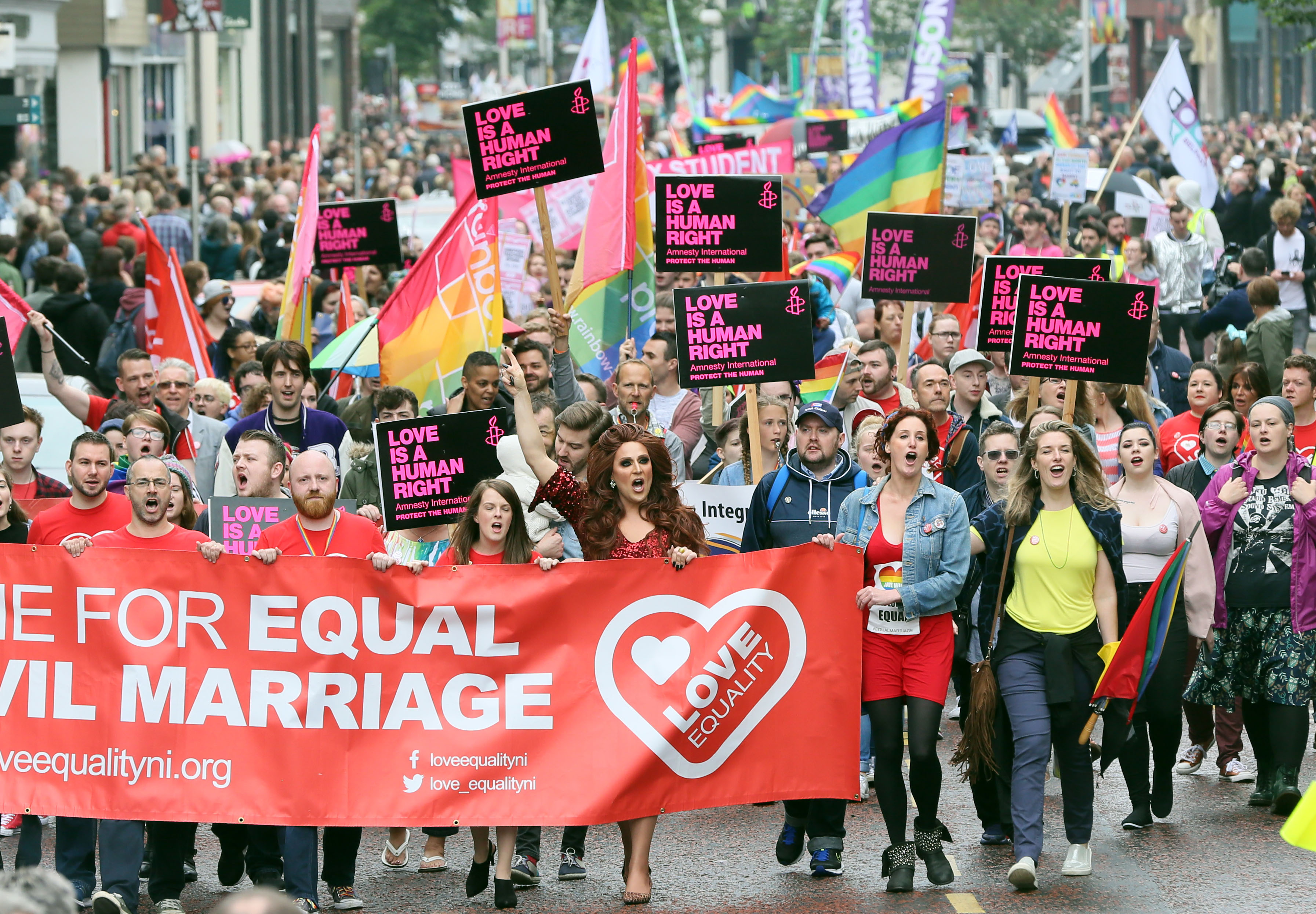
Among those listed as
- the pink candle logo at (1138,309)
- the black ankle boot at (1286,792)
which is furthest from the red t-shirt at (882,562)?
the pink candle logo at (1138,309)

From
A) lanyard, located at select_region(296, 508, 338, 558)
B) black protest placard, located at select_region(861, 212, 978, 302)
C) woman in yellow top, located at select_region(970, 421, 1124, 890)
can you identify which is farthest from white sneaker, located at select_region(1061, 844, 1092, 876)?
black protest placard, located at select_region(861, 212, 978, 302)

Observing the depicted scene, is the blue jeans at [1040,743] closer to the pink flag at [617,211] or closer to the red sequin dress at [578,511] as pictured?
the red sequin dress at [578,511]

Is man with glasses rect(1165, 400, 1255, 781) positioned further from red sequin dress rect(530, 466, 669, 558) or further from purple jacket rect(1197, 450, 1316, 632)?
red sequin dress rect(530, 466, 669, 558)

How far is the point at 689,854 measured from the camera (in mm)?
7961

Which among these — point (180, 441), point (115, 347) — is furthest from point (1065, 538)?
point (115, 347)

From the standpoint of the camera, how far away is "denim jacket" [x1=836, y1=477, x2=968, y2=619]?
7301mm

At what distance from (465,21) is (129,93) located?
1372 inches

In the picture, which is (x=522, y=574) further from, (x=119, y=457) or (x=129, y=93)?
(x=129, y=93)

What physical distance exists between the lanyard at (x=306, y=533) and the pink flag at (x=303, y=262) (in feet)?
18.4

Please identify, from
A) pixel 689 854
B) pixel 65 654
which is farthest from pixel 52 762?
pixel 689 854

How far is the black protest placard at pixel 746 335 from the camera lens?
983 centimetres

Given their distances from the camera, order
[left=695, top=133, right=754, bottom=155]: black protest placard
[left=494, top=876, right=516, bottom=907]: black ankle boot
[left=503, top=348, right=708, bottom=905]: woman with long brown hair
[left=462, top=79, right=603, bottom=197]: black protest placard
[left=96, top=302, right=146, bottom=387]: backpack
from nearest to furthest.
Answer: [left=494, top=876, right=516, bottom=907]: black ankle boot < [left=503, top=348, right=708, bottom=905]: woman with long brown hair < [left=462, top=79, right=603, bottom=197]: black protest placard < [left=96, top=302, right=146, bottom=387]: backpack < [left=695, top=133, right=754, bottom=155]: black protest placard

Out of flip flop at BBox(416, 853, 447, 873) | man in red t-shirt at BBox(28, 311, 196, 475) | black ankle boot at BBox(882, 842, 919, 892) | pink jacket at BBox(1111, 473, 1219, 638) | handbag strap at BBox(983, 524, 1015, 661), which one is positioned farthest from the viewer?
man in red t-shirt at BBox(28, 311, 196, 475)

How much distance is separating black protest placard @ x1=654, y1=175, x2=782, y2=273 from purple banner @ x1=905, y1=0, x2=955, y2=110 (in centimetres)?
1759
